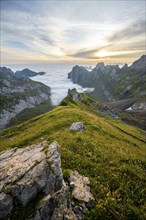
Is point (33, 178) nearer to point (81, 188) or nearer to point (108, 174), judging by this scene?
point (81, 188)

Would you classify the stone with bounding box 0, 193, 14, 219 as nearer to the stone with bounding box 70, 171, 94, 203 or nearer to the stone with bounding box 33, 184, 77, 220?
the stone with bounding box 33, 184, 77, 220

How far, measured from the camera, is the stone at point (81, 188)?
1669cm

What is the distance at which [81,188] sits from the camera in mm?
A: 17969

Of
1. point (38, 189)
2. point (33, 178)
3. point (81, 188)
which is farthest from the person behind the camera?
point (81, 188)

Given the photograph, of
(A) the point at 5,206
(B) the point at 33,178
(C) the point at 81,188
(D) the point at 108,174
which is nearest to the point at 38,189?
(B) the point at 33,178

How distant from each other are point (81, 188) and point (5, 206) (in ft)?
22.3

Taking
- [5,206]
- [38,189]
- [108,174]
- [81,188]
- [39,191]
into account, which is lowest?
[108,174]

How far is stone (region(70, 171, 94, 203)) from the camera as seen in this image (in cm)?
1669

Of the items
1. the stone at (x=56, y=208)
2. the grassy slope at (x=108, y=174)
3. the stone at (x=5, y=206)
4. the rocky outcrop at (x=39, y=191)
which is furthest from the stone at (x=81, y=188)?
the stone at (x=5, y=206)

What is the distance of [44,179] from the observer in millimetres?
15219

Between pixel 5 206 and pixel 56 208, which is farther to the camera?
pixel 56 208

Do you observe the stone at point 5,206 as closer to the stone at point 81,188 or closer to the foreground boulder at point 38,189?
the foreground boulder at point 38,189

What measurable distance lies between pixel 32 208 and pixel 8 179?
3255 mm

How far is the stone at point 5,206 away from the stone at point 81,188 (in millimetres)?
5163
